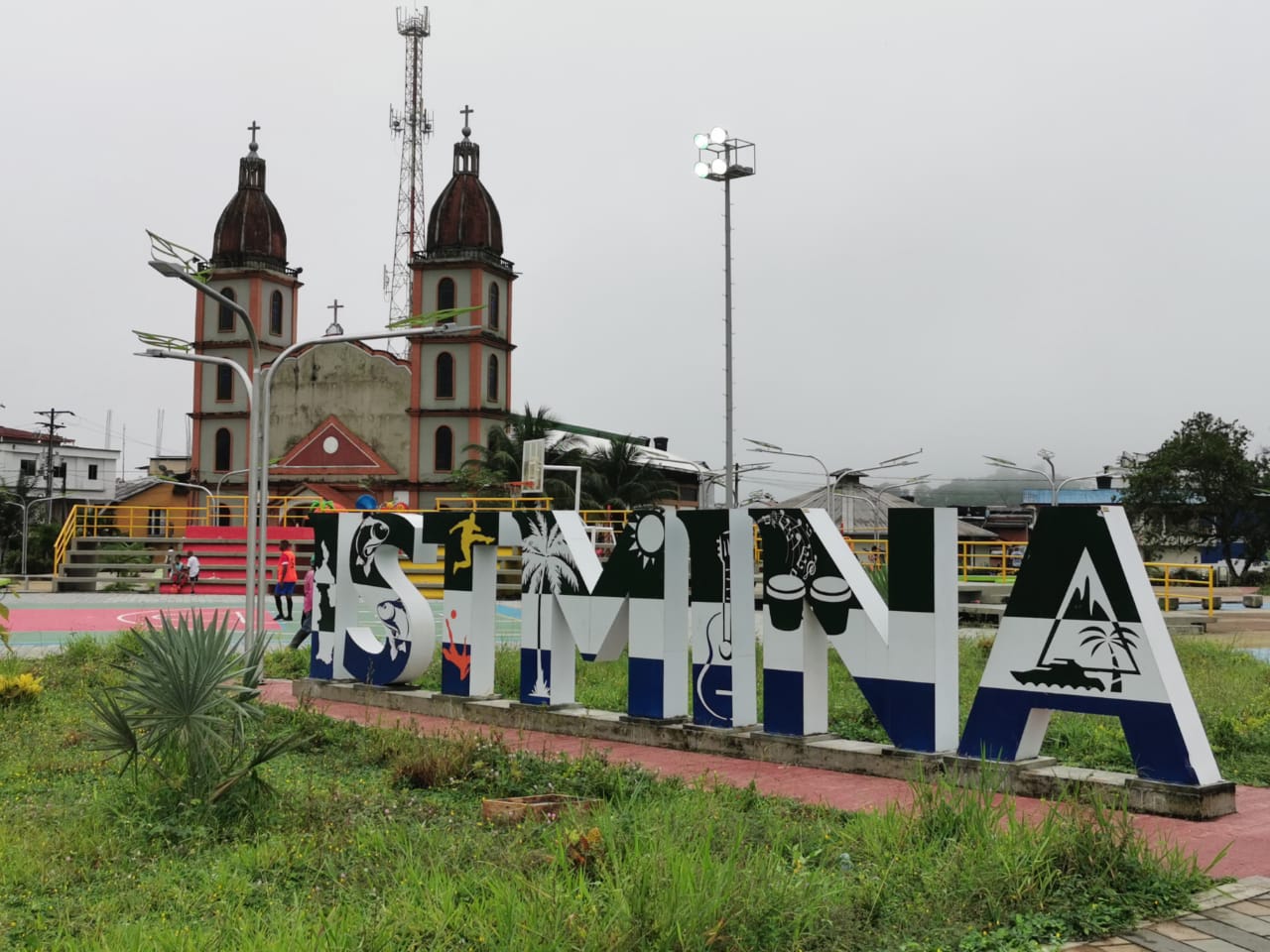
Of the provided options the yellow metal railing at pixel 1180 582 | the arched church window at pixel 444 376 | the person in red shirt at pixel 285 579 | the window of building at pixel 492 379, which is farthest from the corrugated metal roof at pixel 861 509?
the person in red shirt at pixel 285 579

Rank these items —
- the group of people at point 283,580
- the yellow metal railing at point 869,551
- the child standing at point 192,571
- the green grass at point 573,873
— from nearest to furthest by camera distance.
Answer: the green grass at point 573,873
the group of people at point 283,580
the yellow metal railing at point 869,551
the child standing at point 192,571

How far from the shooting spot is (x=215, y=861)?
6.77 meters

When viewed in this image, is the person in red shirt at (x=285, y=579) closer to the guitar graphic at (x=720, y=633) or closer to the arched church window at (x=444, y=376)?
the guitar graphic at (x=720, y=633)

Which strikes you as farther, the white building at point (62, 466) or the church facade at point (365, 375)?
the white building at point (62, 466)

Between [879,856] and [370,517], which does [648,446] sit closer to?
[370,517]

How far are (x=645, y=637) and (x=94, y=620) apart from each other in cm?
2180

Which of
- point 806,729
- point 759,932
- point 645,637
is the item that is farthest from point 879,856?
point 645,637

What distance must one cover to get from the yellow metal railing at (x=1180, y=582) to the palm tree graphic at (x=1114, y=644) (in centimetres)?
277

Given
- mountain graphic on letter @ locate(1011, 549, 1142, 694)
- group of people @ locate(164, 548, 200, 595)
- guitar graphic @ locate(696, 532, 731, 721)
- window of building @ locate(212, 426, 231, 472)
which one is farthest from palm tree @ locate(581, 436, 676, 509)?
mountain graphic on letter @ locate(1011, 549, 1142, 694)

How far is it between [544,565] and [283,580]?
18043 millimetres

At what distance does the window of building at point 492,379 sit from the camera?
193 ft

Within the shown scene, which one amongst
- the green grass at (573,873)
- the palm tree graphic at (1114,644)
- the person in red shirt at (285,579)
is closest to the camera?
the green grass at (573,873)

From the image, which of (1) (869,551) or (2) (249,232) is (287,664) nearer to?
(1) (869,551)

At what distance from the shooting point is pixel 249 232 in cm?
6216
